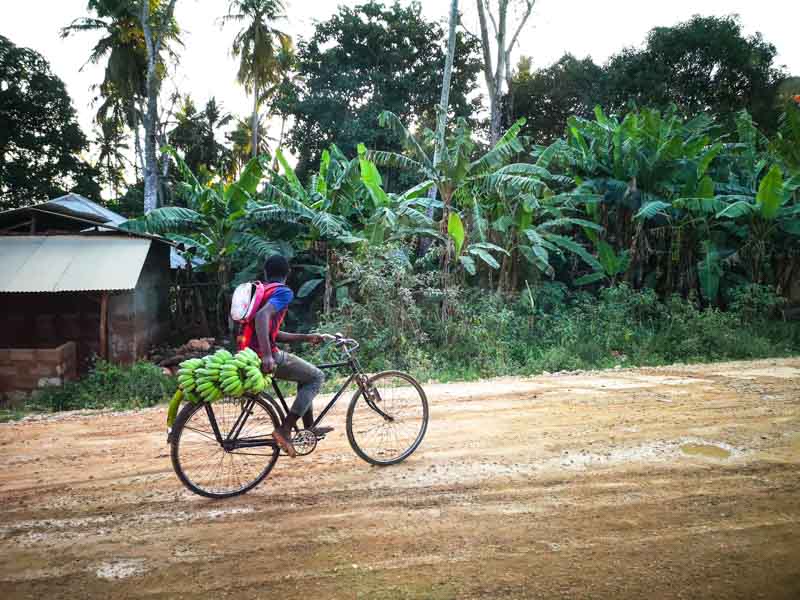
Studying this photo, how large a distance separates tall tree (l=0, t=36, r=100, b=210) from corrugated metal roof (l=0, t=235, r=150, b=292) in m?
11.5

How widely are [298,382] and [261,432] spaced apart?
0.44 metres

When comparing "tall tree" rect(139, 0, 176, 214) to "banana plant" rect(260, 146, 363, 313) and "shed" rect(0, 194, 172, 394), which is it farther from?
"banana plant" rect(260, 146, 363, 313)

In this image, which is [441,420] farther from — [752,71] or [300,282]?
[752,71]

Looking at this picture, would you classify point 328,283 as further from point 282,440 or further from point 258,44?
point 258,44

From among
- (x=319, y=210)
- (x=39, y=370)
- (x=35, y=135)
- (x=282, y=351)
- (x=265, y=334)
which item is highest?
(x=35, y=135)

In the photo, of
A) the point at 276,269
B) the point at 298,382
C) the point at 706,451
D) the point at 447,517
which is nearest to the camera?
the point at 447,517

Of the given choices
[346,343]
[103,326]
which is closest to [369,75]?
[103,326]

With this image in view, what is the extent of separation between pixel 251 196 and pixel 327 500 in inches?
358

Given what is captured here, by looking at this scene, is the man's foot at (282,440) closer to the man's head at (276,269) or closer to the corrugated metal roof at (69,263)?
the man's head at (276,269)

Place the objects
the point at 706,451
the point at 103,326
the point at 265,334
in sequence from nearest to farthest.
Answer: the point at 265,334
the point at 706,451
the point at 103,326

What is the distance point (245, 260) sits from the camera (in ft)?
40.2

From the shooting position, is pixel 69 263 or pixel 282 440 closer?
pixel 282 440

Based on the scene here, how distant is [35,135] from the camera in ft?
65.1

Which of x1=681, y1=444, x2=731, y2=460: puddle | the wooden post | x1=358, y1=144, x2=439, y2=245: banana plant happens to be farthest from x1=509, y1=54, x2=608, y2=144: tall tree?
x1=681, y1=444, x2=731, y2=460: puddle
